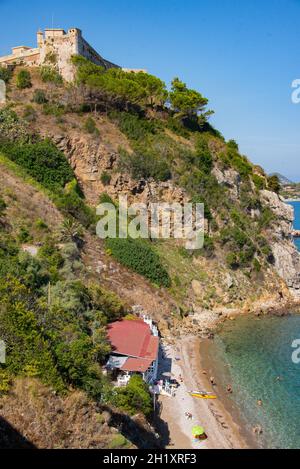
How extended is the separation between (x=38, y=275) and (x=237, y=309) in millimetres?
20323

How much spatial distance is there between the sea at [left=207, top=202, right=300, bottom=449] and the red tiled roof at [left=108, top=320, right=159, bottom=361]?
5.42 m

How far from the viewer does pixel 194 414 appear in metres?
25.1

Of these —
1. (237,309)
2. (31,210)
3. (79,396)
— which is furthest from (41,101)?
(79,396)

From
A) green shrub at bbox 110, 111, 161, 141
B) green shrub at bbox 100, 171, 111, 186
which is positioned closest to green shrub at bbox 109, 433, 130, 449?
green shrub at bbox 100, 171, 111, 186

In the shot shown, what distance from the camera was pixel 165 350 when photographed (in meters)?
32.5

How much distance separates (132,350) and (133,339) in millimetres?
1404

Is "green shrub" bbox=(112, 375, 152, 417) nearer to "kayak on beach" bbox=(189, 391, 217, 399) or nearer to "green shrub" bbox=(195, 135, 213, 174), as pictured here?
"kayak on beach" bbox=(189, 391, 217, 399)

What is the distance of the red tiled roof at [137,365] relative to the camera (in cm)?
2531

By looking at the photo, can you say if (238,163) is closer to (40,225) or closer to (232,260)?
(232,260)

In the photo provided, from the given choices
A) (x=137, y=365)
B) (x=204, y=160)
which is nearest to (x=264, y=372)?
(x=137, y=365)

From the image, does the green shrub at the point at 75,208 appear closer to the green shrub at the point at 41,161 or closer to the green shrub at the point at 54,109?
the green shrub at the point at 41,161

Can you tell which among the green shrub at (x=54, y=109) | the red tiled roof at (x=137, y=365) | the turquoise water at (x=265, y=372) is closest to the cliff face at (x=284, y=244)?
the turquoise water at (x=265, y=372)

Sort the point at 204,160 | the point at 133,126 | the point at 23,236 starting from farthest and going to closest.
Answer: the point at 204,160 → the point at 133,126 → the point at 23,236

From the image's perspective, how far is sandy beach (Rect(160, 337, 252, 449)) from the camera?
74.4ft
